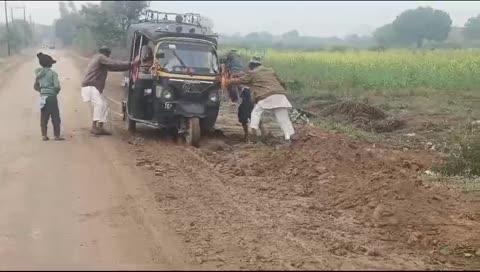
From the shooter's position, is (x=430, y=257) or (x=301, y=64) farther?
(x=301, y=64)

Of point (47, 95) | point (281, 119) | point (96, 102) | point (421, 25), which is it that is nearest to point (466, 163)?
point (281, 119)

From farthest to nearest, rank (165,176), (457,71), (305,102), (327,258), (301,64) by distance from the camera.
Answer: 1. (301,64)
2. (457,71)
3. (305,102)
4. (165,176)
5. (327,258)

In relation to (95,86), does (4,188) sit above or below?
below

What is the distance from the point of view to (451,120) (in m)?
15.1

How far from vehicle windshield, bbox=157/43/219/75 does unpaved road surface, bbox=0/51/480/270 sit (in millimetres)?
1414

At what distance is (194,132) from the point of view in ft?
38.8

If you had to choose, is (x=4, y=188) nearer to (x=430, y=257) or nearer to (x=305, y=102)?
(x=430, y=257)

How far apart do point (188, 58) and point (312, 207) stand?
18.0 feet

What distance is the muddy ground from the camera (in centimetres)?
611

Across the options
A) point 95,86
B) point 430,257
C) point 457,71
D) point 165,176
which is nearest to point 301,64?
point 457,71

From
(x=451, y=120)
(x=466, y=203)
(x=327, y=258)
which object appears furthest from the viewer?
(x=451, y=120)

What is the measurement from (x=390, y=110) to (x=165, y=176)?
30.7ft

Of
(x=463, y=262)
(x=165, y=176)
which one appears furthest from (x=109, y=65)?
(x=463, y=262)

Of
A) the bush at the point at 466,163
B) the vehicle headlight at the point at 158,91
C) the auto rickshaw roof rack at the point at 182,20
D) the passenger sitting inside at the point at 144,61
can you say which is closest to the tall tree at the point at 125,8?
the auto rickshaw roof rack at the point at 182,20
